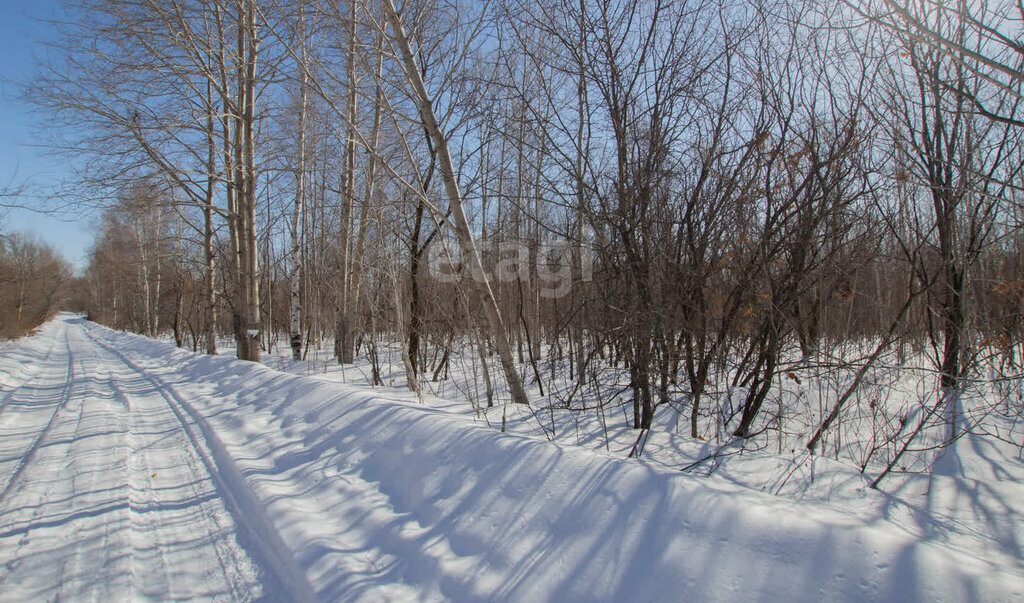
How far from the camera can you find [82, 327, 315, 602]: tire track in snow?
7.01 ft

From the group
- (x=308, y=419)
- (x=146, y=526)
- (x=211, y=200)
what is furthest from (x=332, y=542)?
(x=211, y=200)

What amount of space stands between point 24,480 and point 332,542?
285cm

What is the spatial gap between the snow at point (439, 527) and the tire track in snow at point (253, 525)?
0.04 feet

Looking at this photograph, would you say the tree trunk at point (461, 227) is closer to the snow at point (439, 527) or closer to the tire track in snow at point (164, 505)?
the snow at point (439, 527)

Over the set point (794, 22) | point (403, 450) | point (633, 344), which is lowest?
point (403, 450)

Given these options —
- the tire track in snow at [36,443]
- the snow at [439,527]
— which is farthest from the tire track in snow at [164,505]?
the tire track in snow at [36,443]

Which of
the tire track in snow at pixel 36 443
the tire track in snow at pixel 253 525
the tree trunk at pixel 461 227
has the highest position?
the tree trunk at pixel 461 227

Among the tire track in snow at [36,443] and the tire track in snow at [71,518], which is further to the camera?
the tire track in snow at [36,443]

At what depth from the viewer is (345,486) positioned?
10.3 feet

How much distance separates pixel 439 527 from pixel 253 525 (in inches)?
46.0

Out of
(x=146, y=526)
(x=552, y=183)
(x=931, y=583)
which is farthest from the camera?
(x=552, y=183)

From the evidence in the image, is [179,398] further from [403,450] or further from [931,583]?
[931,583]

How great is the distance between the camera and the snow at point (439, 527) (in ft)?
5.72

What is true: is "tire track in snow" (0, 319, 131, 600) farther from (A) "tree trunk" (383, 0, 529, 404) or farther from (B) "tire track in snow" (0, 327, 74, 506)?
(A) "tree trunk" (383, 0, 529, 404)
